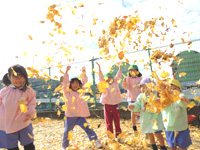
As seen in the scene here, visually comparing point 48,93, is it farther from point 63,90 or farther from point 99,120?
point 63,90

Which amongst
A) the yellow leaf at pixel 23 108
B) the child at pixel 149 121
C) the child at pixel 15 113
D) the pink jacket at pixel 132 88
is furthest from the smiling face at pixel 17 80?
the pink jacket at pixel 132 88

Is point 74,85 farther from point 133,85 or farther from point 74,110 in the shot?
A: point 133,85

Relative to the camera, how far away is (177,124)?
241 centimetres

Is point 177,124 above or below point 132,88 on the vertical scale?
below

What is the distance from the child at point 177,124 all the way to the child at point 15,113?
2.00m

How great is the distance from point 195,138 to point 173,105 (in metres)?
1.95

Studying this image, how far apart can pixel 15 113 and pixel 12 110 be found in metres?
0.06

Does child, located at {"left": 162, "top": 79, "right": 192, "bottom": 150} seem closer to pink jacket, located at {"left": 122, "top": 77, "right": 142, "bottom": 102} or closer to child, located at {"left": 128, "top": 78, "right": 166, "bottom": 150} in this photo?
child, located at {"left": 128, "top": 78, "right": 166, "bottom": 150}

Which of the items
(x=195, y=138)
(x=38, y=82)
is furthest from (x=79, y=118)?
(x=38, y=82)

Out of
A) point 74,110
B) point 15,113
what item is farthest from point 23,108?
point 74,110

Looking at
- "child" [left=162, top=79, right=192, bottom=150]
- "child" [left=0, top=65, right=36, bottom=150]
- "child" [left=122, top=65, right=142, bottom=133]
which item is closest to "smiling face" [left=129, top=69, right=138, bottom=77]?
"child" [left=122, top=65, right=142, bottom=133]

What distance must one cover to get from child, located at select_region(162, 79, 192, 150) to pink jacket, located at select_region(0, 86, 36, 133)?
6.57ft

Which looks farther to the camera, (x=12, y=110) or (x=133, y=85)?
(x=133, y=85)

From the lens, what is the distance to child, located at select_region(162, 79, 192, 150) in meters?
2.38
